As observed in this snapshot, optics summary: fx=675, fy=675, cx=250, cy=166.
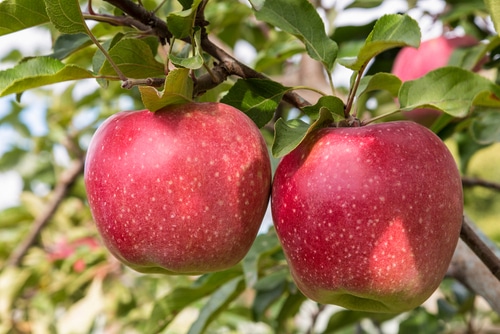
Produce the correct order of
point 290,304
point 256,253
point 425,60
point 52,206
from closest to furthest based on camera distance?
point 256,253 < point 290,304 < point 425,60 < point 52,206

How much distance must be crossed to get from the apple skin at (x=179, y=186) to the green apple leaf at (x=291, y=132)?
1.5 inches

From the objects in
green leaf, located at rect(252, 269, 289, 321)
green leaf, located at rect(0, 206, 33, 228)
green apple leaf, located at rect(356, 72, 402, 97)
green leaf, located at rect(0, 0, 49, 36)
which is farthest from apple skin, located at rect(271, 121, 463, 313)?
green leaf, located at rect(0, 206, 33, 228)

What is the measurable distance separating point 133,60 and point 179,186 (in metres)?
0.18

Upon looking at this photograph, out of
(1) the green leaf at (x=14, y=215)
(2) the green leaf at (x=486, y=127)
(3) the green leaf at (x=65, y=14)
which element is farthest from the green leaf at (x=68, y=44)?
(1) the green leaf at (x=14, y=215)

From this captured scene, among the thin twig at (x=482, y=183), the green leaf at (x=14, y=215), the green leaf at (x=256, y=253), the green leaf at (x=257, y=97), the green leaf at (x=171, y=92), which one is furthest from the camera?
the green leaf at (x=14, y=215)

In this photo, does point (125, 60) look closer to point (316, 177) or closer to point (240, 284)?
point (316, 177)

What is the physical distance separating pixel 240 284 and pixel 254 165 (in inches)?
16.8

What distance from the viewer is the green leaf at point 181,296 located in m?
1.18

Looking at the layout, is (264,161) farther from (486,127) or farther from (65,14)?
(486,127)

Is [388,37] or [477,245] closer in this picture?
[388,37]

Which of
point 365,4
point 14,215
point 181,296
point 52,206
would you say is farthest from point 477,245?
point 14,215

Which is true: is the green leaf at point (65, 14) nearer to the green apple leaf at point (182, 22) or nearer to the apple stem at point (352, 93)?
the green apple leaf at point (182, 22)

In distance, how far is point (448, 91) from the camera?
82 centimetres

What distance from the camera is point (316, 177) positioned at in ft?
2.42
